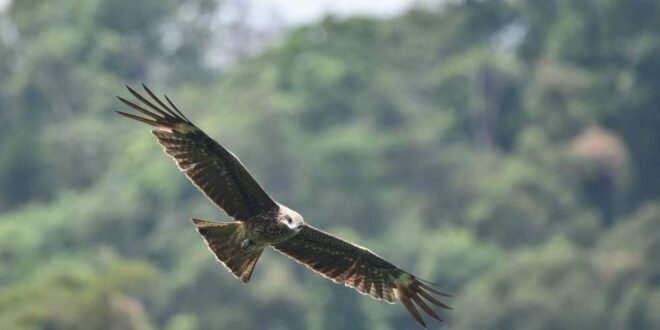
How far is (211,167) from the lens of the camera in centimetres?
1719

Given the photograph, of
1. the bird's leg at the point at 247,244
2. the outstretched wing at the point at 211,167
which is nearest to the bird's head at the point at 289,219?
the outstretched wing at the point at 211,167

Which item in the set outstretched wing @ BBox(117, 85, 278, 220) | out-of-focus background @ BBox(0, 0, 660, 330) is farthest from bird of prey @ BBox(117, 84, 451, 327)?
out-of-focus background @ BBox(0, 0, 660, 330)

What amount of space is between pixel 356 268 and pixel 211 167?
217 centimetres

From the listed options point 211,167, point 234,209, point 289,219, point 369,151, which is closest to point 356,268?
point 289,219

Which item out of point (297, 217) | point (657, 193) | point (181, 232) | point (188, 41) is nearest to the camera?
point (297, 217)

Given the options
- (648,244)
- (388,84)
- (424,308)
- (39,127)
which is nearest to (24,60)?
(39,127)

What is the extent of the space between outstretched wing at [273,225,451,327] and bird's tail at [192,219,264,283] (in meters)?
0.53

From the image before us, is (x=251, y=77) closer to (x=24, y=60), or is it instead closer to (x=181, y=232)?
(x=24, y=60)

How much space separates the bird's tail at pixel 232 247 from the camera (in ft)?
57.0

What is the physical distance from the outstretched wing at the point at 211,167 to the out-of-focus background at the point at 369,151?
121 feet

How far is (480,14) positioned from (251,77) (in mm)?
10659

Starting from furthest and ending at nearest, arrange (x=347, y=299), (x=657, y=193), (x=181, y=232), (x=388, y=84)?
1. (x=388, y=84)
2. (x=657, y=193)
3. (x=181, y=232)
4. (x=347, y=299)

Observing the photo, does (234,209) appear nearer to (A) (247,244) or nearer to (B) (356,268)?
(A) (247,244)

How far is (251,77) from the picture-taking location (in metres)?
84.2
